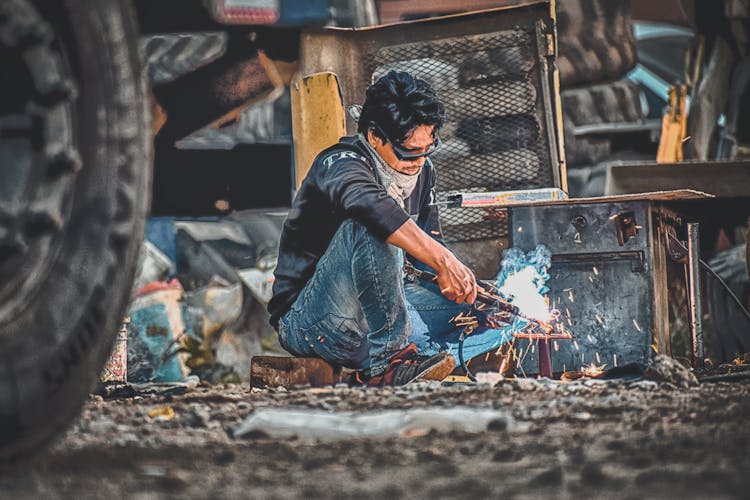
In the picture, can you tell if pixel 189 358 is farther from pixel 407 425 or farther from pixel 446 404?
pixel 407 425

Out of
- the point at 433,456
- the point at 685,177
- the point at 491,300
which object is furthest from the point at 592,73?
the point at 433,456

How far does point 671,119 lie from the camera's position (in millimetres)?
10734

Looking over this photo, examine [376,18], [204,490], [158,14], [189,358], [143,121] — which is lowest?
[189,358]

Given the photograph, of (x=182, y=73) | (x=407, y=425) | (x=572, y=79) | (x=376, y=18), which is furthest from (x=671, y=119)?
(x=407, y=425)

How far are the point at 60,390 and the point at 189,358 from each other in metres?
5.62

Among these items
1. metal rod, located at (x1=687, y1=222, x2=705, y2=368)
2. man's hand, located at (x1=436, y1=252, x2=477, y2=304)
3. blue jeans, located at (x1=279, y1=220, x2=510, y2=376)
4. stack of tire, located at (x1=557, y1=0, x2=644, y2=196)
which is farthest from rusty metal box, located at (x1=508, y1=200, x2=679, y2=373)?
stack of tire, located at (x1=557, y1=0, x2=644, y2=196)

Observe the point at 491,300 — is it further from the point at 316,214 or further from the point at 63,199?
the point at 63,199

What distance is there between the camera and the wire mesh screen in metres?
6.36

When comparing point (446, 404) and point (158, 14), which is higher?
point (158, 14)

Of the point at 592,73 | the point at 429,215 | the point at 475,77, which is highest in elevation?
the point at 592,73

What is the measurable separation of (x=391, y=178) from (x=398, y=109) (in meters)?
0.31

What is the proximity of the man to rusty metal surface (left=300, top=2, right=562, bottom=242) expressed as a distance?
0.87 metres

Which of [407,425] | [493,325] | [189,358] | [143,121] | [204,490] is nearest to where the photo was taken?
[204,490]

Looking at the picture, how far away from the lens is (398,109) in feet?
17.1
